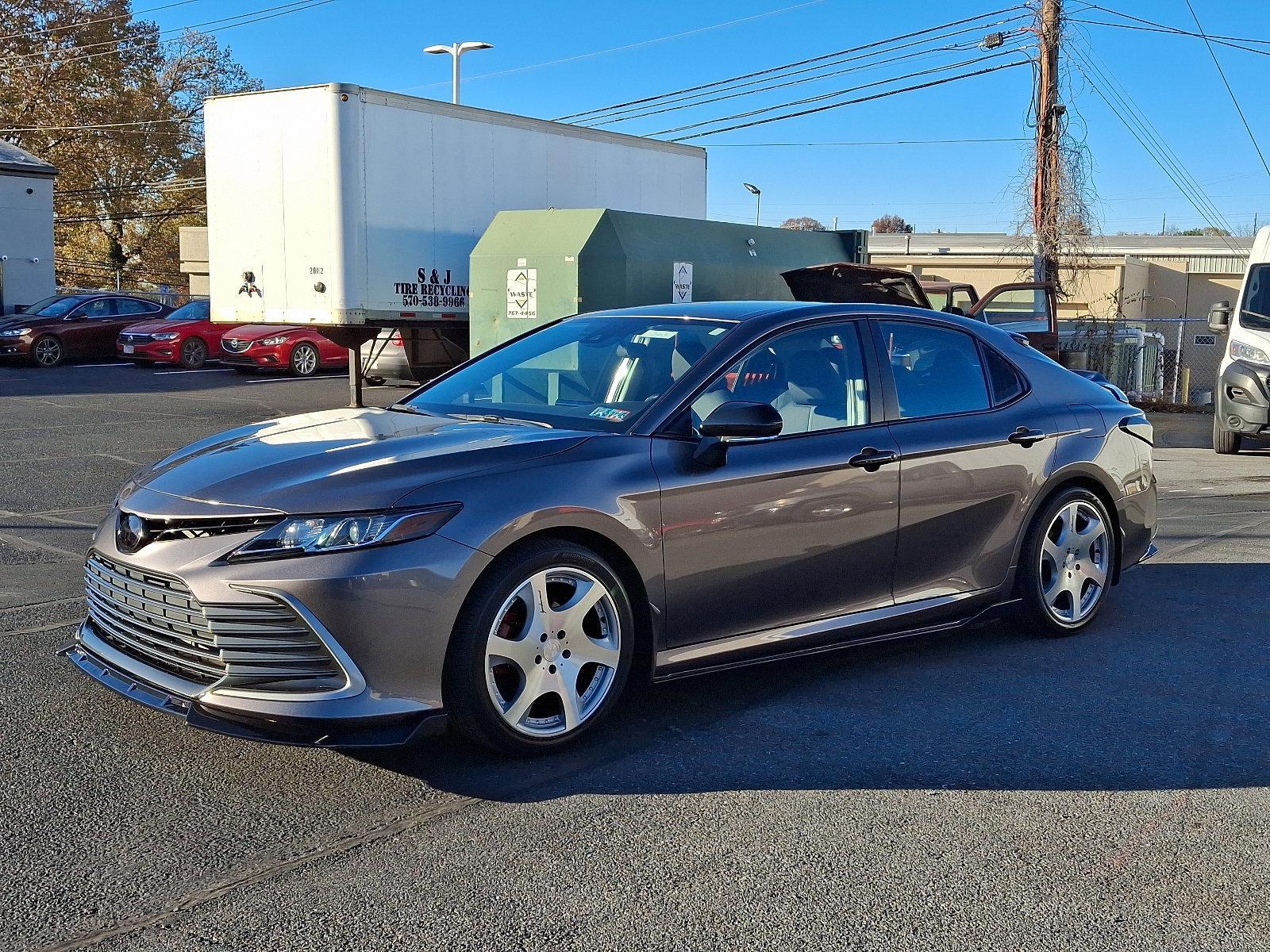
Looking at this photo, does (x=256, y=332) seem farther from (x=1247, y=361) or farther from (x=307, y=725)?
(x=307, y=725)

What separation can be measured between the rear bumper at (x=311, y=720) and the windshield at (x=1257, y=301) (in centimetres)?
1305

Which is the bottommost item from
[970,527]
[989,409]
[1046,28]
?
[970,527]

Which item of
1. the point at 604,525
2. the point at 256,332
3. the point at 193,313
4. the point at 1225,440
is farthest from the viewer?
the point at 193,313

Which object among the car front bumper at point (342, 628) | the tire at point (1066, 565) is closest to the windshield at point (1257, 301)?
the tire at point (1066, 565)

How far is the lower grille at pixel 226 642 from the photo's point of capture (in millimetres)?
3922

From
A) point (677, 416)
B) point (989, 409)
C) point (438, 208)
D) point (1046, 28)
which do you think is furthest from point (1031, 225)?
point (677, 416)

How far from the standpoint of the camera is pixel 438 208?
1748 cm

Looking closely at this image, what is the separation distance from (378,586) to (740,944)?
59.6 inches

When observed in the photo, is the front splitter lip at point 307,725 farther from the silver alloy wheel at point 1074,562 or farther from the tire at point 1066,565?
the silver alloy wheel at point 1074,562

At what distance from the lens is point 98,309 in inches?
1075

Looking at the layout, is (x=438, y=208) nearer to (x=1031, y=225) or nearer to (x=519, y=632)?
(x=1031, y=225)

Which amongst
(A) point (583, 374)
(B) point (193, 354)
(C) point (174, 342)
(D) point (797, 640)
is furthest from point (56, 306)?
(D) point (797, 640)

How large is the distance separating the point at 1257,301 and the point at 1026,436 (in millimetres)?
10401

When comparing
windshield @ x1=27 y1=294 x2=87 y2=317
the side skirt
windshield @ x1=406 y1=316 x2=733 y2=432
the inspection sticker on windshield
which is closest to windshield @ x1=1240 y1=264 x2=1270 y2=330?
the side skirt
